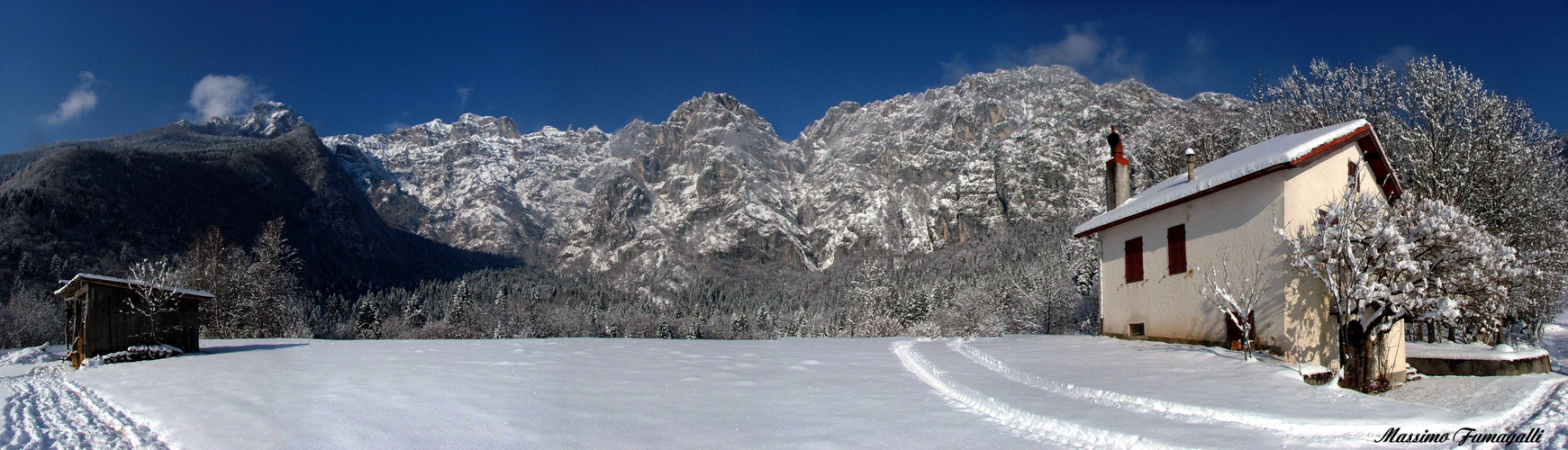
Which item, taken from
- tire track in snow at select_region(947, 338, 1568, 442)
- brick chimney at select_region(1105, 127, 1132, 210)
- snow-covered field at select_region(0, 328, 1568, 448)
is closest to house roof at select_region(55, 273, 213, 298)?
snow-covered field at select_region(0, 328, 1568, 448)

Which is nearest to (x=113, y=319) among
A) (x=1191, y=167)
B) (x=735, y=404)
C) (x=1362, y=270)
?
(x=735, y=404)

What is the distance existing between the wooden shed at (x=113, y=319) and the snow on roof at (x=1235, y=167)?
74.0 feet

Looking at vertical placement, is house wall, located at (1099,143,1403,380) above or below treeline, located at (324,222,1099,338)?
above

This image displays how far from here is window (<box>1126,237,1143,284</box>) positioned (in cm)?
1730

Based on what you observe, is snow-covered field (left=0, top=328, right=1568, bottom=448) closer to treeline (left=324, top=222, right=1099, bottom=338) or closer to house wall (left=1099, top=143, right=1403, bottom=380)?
house wall (left=1099, top=143, right=1403, bottom=380)

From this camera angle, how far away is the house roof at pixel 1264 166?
13.2 metres

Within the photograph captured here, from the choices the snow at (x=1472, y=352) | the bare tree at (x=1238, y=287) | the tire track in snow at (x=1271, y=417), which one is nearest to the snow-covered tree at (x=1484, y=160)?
the snow at (x=1472, y=352)

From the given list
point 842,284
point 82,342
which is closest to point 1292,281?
point 82,342

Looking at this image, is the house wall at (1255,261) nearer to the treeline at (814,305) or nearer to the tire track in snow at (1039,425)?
the tire track in snow at (1039,425)

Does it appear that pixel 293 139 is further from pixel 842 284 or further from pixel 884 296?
pixel 884 296

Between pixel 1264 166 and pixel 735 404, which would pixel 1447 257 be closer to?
pixel 1264 166

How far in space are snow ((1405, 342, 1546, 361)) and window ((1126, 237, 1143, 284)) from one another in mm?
6381

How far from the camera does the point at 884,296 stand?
57531mm

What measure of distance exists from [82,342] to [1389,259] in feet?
80.0
